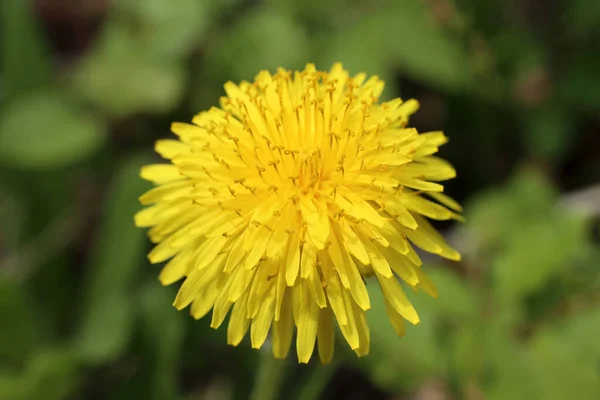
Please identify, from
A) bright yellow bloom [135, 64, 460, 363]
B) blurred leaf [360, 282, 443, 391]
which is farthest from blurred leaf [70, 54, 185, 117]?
blurred leaf [360, 282, 443, 391]

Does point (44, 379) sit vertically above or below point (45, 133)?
below

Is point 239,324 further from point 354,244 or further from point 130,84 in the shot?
point 130,84

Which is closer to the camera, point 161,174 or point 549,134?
point 161,174

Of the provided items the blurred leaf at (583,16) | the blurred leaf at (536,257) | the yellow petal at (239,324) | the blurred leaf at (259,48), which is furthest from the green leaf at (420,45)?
the yellow petal at (239,324)

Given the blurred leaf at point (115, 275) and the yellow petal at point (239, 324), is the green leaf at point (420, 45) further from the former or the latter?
the yellow petal at point (239, 324)

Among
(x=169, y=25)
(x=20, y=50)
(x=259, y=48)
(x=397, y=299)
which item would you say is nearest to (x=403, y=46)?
(x=259, y=48)

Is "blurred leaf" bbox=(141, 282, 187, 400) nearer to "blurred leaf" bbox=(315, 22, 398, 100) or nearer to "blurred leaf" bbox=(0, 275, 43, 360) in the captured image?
"blurred leaf" bbox=(0, 275, 43, 360)

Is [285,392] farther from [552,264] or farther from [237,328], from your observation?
[552,264]
